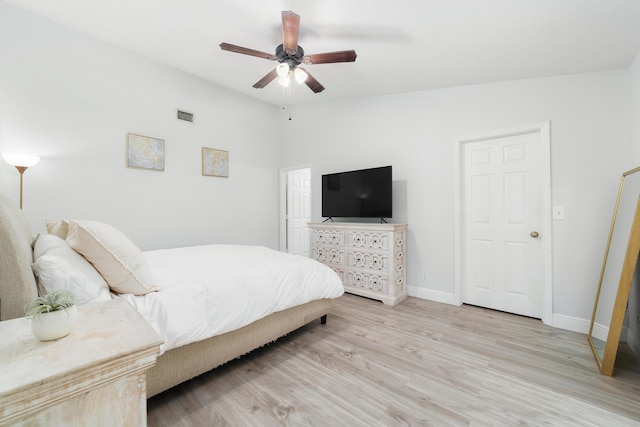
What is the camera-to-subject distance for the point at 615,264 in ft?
7.06

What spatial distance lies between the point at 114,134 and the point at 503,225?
455 cm

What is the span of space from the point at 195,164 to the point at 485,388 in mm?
3962

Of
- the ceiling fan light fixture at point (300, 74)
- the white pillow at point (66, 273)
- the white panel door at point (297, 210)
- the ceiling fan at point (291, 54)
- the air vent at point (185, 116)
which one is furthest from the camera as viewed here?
the white panel door at point (297, 210)

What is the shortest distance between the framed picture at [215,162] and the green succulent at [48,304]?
3231 mm

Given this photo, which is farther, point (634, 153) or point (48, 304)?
point (634, 153)

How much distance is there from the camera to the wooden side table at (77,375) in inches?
23.6

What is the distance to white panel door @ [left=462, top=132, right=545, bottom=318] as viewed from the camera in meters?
2.71

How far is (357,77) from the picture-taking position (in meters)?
3.14

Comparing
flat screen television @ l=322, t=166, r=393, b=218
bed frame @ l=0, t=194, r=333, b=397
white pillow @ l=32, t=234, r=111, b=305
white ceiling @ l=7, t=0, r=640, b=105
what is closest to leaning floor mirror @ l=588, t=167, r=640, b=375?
white ceiling @ l=7, t=0, r=640, b=105

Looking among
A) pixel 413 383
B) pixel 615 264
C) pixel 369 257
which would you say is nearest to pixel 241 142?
pixel 369 257

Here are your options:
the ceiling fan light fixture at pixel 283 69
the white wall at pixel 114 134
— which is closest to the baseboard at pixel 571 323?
A: the ceiling fan light fixture at pixel 283 69

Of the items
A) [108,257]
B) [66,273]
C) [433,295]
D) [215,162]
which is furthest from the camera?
[215,162]

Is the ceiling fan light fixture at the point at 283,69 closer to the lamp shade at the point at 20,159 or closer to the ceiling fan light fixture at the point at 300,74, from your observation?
the ceiling fan light fixture at the point at 300,74

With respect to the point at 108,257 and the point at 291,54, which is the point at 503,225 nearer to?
the point at 291,54
